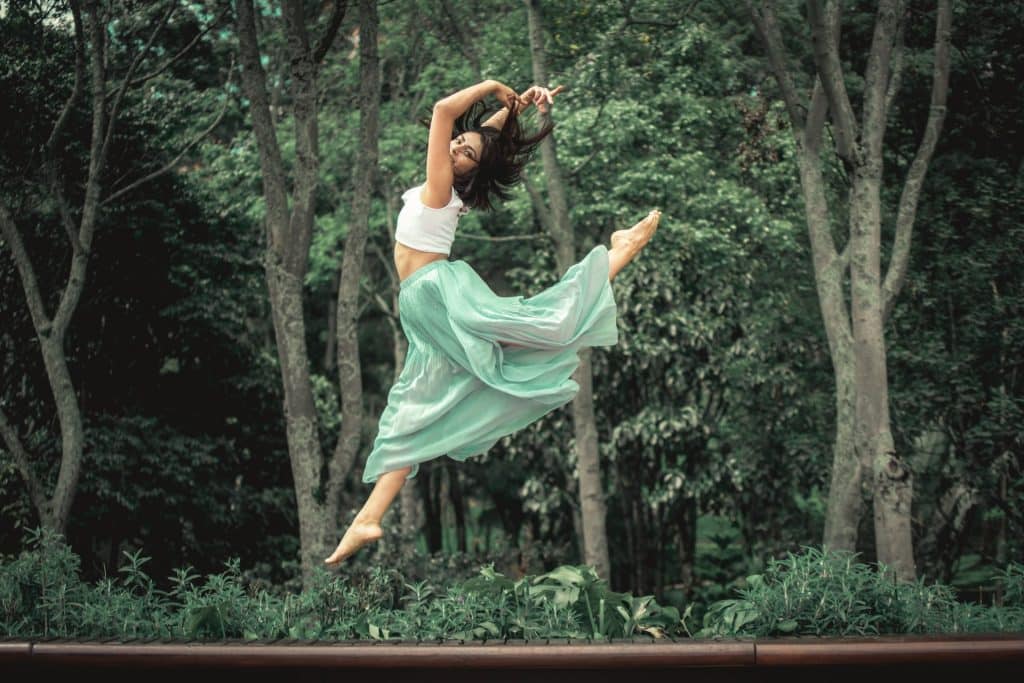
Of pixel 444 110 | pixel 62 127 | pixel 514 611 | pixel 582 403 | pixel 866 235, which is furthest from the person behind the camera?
pixel 582 403

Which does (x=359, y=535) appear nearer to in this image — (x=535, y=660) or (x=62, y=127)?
(x=535, y=660)

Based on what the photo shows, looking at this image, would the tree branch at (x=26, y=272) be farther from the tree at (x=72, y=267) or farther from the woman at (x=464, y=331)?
the woman at (x=464, y=331)

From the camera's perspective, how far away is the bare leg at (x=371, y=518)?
3592mm

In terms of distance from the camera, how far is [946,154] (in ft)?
26.0

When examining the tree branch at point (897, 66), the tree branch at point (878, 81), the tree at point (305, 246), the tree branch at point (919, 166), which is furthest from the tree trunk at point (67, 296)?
the tree branch at point (919, 166)

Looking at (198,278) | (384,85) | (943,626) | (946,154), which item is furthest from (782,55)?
(384,85)

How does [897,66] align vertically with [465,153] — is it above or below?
above

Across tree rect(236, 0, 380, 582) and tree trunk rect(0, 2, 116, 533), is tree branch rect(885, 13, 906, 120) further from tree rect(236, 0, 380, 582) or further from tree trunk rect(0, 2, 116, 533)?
tree trunk rect(0, 2, 116, 533)

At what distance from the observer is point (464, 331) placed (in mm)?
3639

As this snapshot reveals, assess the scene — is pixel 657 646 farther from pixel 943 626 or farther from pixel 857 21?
pixel 857 21

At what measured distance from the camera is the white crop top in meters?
3.74

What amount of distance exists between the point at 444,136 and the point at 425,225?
31cm

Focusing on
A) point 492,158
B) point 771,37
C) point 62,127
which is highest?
point 771,37

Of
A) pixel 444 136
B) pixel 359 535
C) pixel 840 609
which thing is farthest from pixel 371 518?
pixel 840 609
